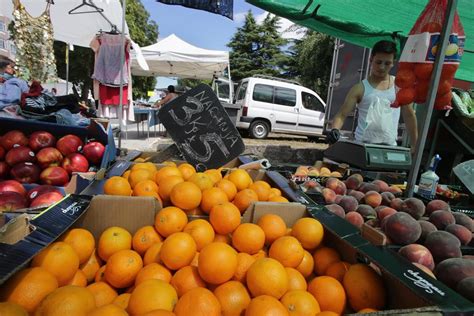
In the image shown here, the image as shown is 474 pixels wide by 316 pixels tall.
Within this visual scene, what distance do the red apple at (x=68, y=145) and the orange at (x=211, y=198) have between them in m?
1.44

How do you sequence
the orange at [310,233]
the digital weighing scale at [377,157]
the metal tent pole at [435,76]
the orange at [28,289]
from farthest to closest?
1. the digital weighing scale at [377,157]
2. the metal tent pole at [435,76]
3. the orange at [310,233]
4. the orange at [28,289]

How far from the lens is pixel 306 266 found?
1.24 meters

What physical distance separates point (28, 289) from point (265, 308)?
74 cm

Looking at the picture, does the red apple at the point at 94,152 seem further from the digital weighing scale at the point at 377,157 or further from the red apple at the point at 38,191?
the digital weighing scale at the point at 377,157

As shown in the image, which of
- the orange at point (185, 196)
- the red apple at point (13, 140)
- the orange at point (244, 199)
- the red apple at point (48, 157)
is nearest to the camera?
the orange at point (185, 196)

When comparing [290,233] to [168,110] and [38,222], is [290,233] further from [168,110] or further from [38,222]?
[168,110]

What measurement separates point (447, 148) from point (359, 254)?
192 inches

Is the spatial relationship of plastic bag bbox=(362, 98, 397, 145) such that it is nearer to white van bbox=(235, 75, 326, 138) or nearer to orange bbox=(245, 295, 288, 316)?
orange bbox=(245, 295, 288, 316)

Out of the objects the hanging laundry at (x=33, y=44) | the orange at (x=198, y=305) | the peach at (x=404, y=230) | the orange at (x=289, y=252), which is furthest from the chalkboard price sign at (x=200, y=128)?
the hanging laundry at (x=33, y=44)

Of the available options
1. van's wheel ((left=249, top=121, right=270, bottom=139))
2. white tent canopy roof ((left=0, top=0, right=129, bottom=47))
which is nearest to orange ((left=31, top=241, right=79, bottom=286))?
white tent canopy roof ((left=0, top=0, right=129, bottom=47))

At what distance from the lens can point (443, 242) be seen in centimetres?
126

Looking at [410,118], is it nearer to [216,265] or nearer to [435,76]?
[435,76]

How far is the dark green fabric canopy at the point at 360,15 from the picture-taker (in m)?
3.12

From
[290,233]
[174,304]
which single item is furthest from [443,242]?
[174,304]
